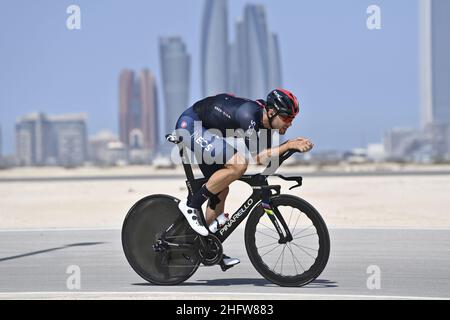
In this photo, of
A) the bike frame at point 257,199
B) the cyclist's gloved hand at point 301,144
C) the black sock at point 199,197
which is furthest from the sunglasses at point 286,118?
the black sock at point 199,197

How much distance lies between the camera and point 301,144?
6.15m

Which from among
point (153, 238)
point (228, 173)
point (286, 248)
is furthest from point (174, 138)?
point (286, 248)

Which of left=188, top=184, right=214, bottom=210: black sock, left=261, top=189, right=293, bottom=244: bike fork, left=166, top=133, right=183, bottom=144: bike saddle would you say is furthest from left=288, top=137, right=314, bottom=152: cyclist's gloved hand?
left=166, top=133, right=183, bottom=144: bike saddle

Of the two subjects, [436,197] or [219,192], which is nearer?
[219,192]

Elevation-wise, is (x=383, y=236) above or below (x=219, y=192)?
below

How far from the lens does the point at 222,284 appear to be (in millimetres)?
6973

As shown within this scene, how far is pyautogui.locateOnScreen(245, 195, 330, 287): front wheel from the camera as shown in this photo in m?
6.39

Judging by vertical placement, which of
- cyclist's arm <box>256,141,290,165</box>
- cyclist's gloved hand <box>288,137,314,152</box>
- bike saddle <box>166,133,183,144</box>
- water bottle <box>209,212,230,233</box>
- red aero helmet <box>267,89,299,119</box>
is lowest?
water bottle <box>209,212,230,233</box>

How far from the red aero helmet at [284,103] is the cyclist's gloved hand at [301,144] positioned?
20 cm

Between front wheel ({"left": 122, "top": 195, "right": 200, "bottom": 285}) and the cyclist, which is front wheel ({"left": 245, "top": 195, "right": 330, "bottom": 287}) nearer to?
the cyclist

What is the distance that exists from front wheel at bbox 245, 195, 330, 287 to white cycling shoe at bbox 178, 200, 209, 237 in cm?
36

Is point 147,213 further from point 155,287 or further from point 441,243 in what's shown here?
point 441,243
